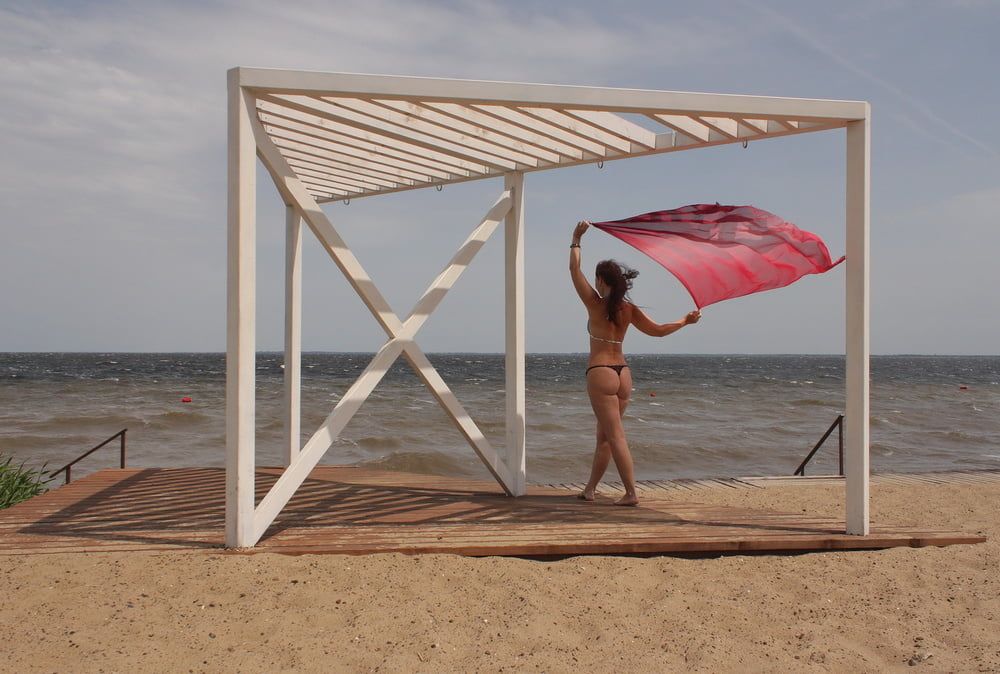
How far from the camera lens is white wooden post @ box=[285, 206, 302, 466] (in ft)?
23.9

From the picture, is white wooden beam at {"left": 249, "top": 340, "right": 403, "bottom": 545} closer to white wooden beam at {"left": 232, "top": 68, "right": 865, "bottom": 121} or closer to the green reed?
white wooden beam at {"left": 232, "top": 68, "right": 865, "bottom": 121}

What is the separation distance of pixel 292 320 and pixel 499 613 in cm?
439

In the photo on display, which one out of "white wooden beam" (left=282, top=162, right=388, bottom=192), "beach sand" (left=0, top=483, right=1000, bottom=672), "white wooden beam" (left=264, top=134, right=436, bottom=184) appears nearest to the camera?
"beach sand" (left=0, top=483, right=1000, bottom=672)


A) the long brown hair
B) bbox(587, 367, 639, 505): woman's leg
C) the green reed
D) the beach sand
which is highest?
the long brown hair

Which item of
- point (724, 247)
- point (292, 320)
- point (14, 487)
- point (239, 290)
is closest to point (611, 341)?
point (724, 247)

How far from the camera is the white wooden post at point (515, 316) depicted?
6.33m

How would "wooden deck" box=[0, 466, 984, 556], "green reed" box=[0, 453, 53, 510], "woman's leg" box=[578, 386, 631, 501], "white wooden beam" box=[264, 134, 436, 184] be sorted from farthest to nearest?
"green reed" box=[0, 453, 53, 510], "white wooden beam" box=[264, 134, 436, 184], "woman's leg" box=[578, 386, 631, 501], "wooden deck" box=[0, 466, 984, 556]

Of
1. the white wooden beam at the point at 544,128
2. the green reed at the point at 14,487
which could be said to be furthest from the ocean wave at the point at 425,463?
the white wooden beam at the point at 544,128

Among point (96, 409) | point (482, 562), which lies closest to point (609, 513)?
point (482, 562)

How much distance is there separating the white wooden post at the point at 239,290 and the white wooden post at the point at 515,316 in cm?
243

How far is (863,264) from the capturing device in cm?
489

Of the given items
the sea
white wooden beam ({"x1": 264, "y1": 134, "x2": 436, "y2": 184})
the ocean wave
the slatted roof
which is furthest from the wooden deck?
the ocean wave

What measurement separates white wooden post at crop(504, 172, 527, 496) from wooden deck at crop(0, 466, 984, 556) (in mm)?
348

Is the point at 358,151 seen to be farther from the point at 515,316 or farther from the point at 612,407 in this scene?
the point at 612,407
